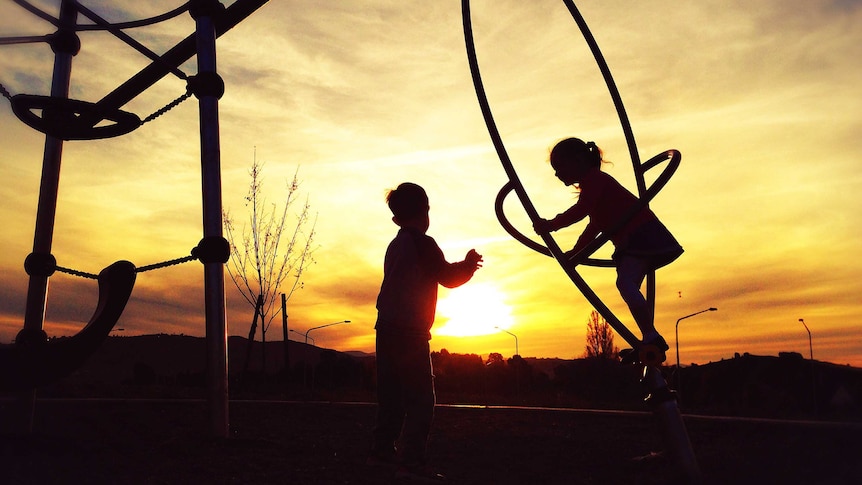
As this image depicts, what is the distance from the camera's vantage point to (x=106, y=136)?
245 inches

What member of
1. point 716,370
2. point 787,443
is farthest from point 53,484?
point 716,370

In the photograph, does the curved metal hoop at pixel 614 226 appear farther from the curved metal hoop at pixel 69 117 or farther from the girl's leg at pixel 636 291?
the curved metal hoop at pixel 69 117

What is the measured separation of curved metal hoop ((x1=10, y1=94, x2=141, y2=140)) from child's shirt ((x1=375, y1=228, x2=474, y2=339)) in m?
3.05

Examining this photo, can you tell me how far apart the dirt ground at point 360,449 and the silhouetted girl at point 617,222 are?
1.04 metres

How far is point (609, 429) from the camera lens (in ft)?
22.2

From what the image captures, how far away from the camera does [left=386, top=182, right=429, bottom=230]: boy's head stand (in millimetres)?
4562

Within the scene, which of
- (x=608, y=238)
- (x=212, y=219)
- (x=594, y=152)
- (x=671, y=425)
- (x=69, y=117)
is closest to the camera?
(x=671, y=425)

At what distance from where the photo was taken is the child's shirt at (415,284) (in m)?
4.28

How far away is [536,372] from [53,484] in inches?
1398

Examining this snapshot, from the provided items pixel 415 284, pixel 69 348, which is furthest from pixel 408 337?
pixel 69 348

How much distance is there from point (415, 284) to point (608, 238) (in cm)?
125

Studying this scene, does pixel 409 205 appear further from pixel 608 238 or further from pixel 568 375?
pixel 568 375

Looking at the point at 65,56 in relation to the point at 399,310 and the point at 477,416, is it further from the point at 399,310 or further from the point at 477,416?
the point at 477,416

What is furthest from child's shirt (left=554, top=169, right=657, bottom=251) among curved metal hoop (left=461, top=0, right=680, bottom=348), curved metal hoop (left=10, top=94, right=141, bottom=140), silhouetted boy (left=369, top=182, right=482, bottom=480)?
curved metal hoop (left=10, top=94, right=141, bottom=140)
